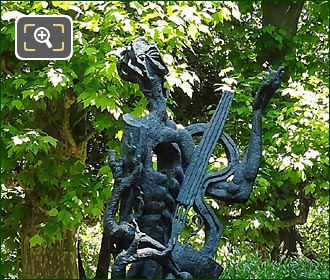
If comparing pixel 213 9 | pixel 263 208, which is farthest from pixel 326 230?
pixel 213 9

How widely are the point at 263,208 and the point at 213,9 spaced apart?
6.93 ft

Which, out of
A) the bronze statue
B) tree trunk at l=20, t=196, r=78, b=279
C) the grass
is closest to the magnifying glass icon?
the bronze statue

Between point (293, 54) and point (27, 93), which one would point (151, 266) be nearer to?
point (27, 93)

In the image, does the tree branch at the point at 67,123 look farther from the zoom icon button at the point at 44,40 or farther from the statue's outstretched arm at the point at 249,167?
the statue's outstretched arm at the point at 249,167

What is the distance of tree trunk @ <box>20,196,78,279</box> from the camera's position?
230 inches

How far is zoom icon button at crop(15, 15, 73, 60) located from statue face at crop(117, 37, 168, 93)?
103 centimetres

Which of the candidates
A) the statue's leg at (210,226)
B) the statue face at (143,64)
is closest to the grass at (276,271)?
the statue's leg at (210,226)

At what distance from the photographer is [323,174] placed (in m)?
5.78

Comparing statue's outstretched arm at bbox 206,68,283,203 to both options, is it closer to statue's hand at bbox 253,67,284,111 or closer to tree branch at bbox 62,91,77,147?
statue's hand at bbox 253,67,284,111

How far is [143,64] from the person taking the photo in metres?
3.51

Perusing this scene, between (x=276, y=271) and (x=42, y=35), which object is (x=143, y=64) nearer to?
(x=42, y=35)

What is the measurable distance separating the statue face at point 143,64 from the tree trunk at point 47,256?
270 centimetres

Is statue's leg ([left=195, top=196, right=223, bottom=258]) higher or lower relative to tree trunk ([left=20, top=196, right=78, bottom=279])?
higher

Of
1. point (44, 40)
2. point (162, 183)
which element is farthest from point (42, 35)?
point (162, 183)
